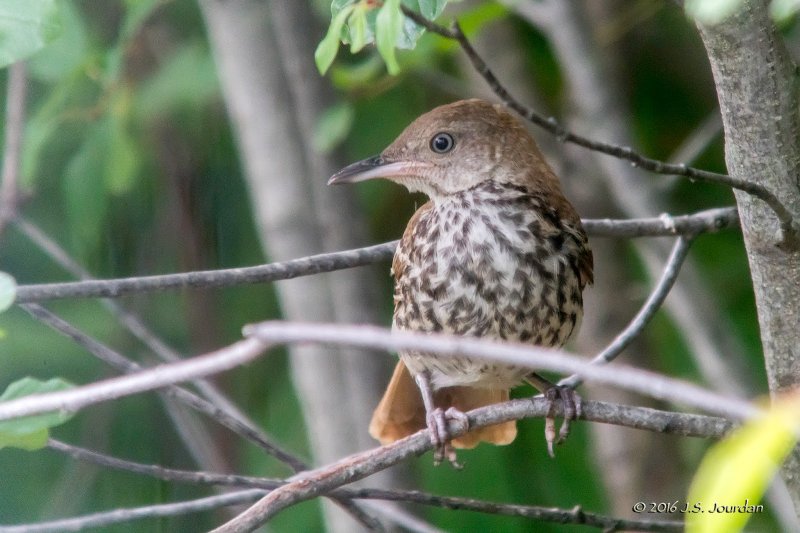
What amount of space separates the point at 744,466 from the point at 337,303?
271cm

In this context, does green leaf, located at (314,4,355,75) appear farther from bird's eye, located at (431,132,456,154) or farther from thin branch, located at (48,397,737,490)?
bird's eye, located at (431,132,456,154)

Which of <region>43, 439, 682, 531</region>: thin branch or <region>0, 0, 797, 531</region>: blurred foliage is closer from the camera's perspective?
<region>43, 439, 682, 531</region>: thin branch

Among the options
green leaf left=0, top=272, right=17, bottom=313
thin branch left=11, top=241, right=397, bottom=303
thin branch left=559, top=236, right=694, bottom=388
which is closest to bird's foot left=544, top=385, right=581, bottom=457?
thin branch left=559, top=236, right=694, bottom=388

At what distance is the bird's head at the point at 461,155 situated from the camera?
287cm

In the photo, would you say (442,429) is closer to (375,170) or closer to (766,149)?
(375,170)

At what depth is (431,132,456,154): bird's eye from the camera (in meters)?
2.92

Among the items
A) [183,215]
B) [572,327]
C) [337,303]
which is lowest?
[572,327]

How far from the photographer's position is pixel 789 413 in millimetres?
744

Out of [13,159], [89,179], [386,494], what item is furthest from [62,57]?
[386,494]

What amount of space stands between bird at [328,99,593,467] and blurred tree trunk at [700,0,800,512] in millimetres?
522

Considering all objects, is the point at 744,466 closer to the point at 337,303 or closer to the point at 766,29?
the point at 766,29

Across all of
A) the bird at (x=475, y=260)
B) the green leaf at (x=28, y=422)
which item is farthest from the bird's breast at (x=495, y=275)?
the green leaf at (x=28, y=422)

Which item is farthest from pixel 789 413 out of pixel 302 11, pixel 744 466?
pixel 302 11

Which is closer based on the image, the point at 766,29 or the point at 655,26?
the point at 766,29
